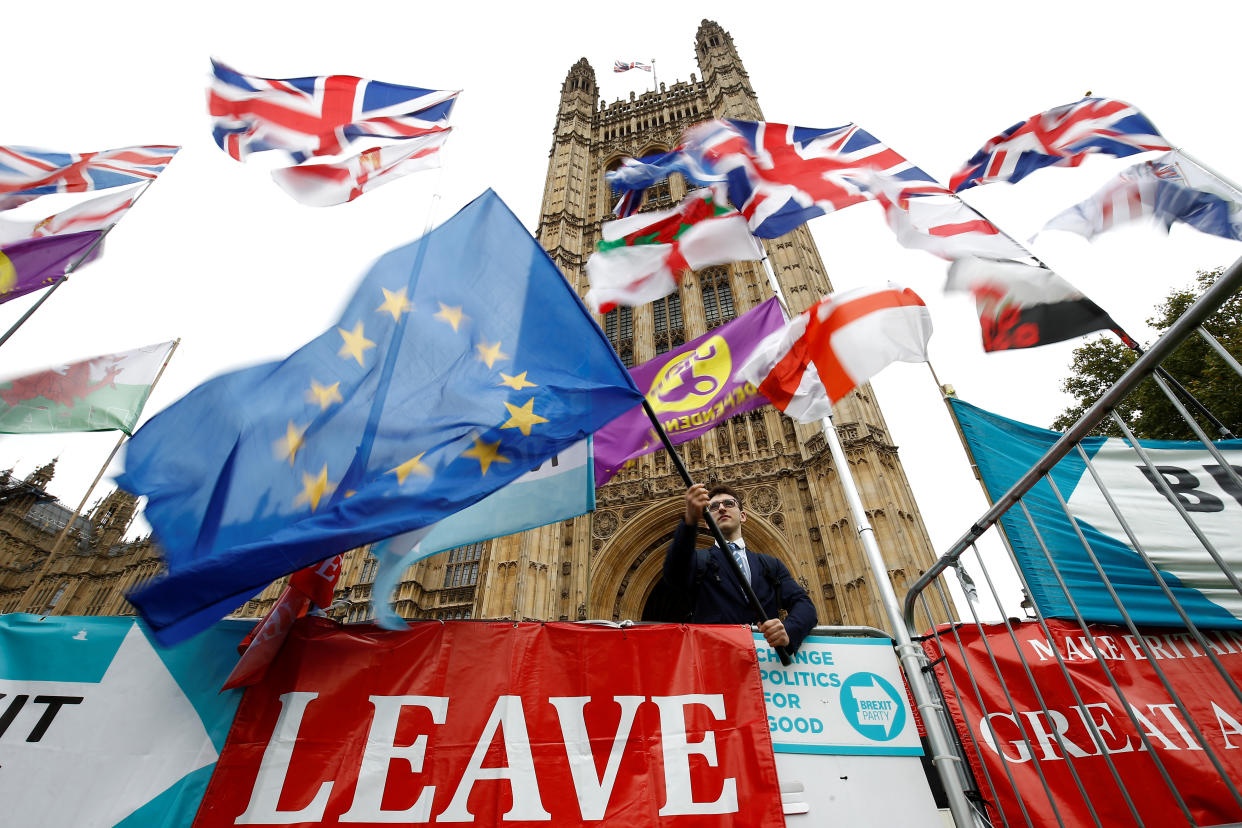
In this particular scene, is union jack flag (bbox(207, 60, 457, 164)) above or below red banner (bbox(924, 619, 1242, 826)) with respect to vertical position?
above

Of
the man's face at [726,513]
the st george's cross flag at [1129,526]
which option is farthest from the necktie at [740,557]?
the st george's cross flag at [1129,526]

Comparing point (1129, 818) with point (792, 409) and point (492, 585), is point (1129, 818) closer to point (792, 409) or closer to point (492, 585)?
point (792, 409)

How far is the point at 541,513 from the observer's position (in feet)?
12.7

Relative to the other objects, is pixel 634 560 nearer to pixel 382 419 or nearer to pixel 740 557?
pixel 740 557

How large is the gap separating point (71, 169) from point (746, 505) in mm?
15194

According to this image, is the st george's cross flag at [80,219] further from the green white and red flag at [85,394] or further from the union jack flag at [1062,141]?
the union jack flag at [1062,141]

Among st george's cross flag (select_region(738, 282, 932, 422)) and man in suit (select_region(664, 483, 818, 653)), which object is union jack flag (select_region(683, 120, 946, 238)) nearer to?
st george's cross flag (select_region(738, 282, 932, 422))

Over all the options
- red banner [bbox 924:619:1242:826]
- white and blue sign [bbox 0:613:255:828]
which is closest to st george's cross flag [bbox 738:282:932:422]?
red banner [bbox 924:619:1242:826]

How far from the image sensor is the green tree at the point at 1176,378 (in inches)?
448

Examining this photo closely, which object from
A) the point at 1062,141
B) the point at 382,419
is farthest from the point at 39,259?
the point at 1062,141

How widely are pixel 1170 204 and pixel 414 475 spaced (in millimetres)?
5236

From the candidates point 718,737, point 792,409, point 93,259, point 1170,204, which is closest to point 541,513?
point 718,737

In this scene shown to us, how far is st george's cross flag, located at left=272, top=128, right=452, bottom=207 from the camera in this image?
499 cm

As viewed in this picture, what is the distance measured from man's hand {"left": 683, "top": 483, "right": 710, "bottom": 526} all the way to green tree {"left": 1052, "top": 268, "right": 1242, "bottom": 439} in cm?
1017
